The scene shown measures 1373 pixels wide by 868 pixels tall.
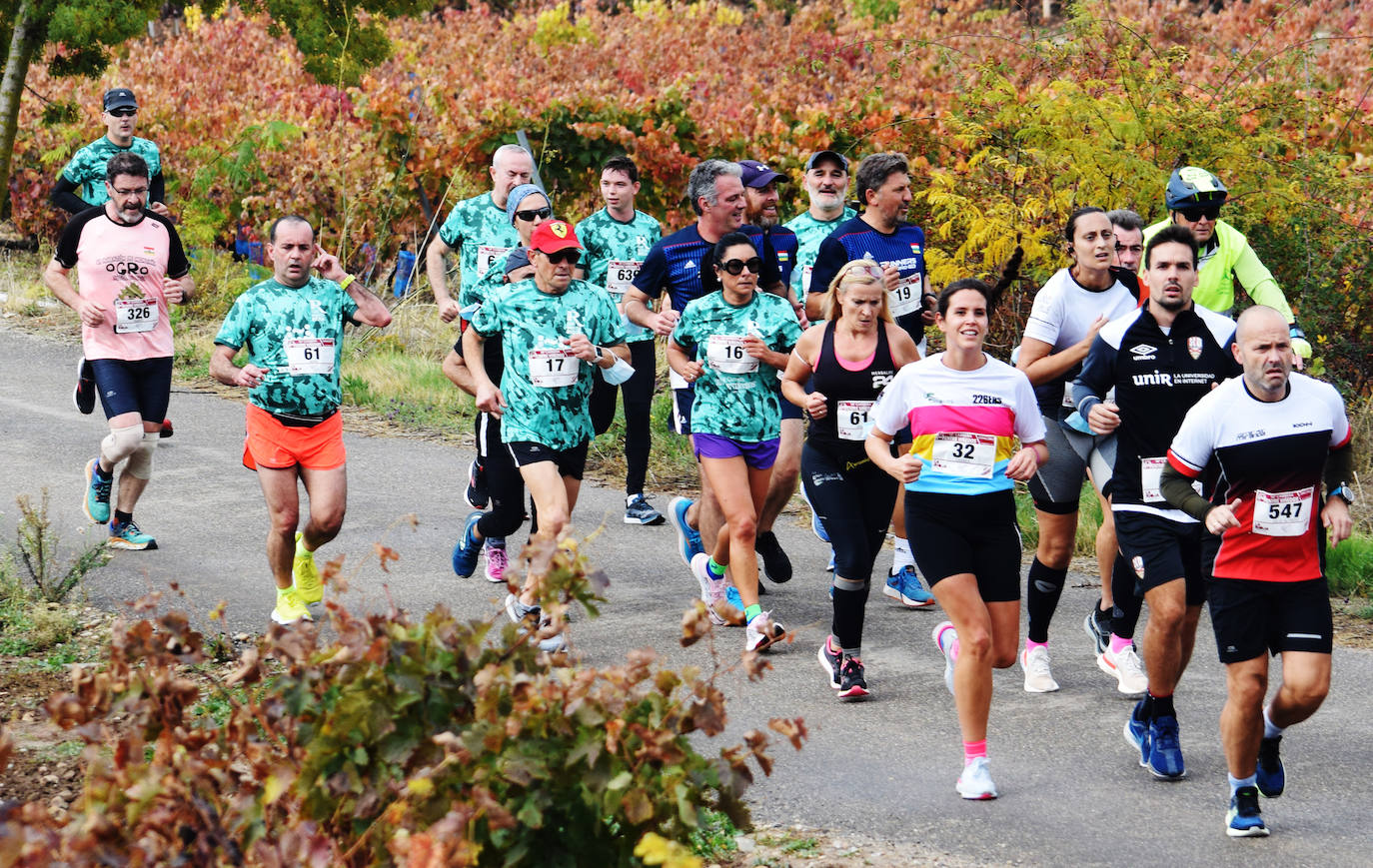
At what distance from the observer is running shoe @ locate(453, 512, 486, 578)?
7.97 meters

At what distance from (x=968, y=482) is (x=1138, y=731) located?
1.10 metres

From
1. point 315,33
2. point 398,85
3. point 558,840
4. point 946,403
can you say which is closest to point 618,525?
point 315,33

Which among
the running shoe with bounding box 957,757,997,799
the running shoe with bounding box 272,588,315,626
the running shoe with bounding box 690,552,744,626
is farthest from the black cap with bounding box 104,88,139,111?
the running shoe with bounding box 957,757,997,799

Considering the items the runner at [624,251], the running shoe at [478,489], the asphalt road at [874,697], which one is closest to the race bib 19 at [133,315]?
the asphalt road at [874,697]

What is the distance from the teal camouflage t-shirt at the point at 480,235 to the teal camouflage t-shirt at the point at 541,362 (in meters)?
1.76

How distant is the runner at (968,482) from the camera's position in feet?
17.6

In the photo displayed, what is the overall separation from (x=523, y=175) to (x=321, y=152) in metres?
6.24

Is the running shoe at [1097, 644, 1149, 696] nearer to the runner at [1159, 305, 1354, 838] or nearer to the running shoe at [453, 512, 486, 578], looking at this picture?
the runner at [1159, 305, 1354, 838]

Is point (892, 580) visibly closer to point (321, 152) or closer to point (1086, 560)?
point (1086, 560)

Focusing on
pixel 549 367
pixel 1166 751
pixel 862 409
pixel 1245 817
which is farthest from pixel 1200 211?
pixel 549 367

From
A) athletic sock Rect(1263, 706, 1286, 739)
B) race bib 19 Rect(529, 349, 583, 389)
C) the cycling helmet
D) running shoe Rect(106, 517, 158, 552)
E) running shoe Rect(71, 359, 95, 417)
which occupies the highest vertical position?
the cycling helmet

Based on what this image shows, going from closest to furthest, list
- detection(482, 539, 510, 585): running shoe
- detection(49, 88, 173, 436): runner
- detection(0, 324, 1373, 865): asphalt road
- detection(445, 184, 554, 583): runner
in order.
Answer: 1. detection(0, 324, 1373, 865): asphalt road
2. detection(445, 184, 554, 583): runner
3. detection(482, 539, 510, 585): running shoe
4. detection(49, 88, 173, 436): runner

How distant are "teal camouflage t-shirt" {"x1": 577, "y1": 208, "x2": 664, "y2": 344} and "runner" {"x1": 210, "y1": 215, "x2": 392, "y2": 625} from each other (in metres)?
2.30

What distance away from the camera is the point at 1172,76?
9.96 meters
